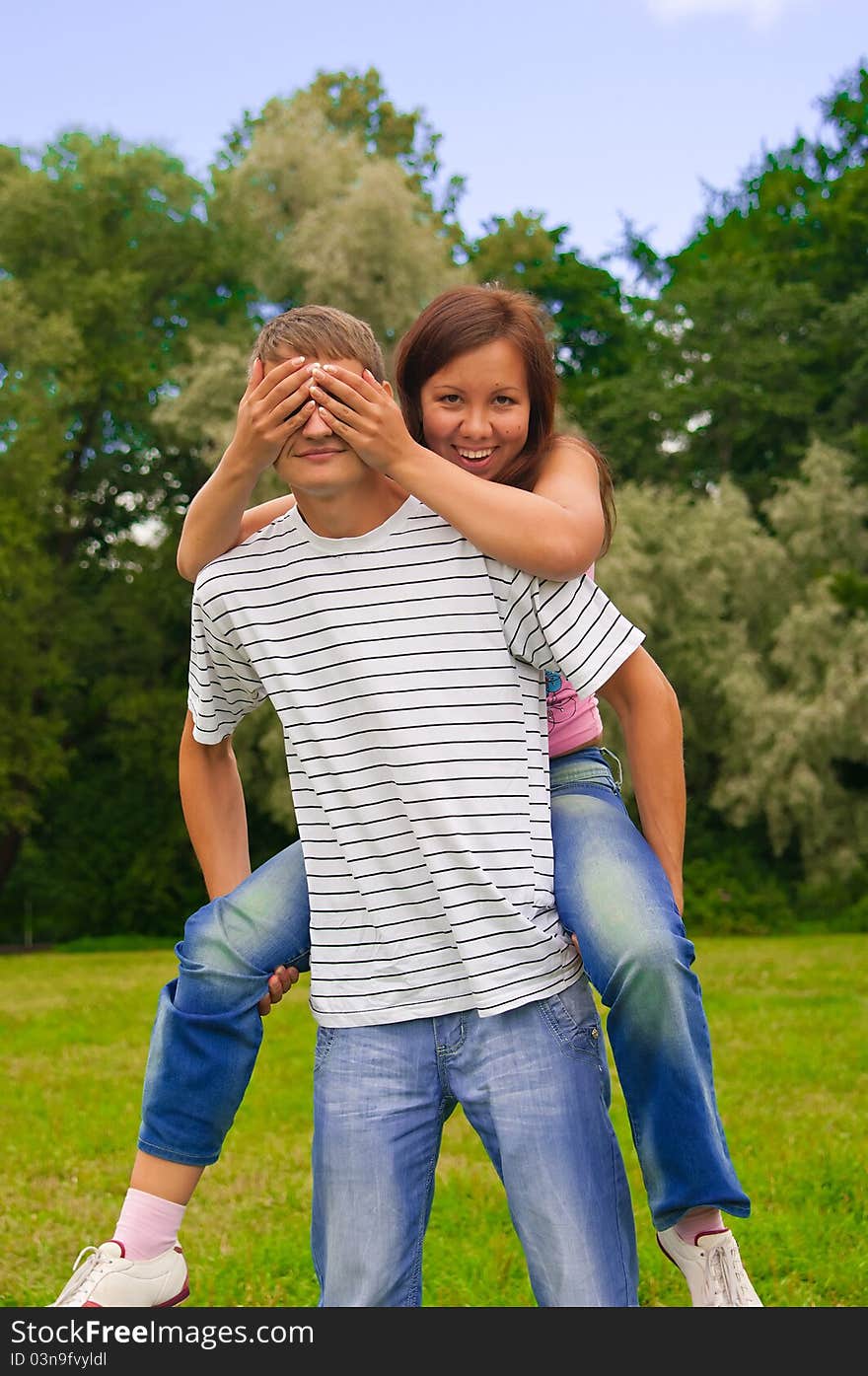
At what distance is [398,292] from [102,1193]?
19.0m

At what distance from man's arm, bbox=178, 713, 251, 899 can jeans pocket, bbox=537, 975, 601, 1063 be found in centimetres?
84

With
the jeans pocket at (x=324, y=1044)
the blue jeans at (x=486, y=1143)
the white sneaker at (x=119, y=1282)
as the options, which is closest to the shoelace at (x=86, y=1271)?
the white sneaker at (x=119, y=1282)

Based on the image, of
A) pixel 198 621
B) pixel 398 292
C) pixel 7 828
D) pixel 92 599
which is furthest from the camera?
pixel 92 599

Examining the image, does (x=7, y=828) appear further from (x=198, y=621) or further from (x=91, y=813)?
(x=198, y=621)

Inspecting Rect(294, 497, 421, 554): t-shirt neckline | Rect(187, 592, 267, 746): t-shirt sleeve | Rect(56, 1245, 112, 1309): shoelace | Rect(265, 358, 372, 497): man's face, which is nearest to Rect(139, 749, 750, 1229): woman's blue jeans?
Rect(56, 1245, 112, 1309): shoelace

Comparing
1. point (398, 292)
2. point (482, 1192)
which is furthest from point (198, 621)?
point (398, 292)

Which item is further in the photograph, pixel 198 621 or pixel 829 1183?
pixel 829 1183

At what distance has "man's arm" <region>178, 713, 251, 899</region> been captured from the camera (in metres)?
3.10

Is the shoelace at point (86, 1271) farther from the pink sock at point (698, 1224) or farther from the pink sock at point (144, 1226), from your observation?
the pink sock at point (698, 1224)

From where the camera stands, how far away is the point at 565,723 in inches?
115

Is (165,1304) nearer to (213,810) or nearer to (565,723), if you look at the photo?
(213,810)

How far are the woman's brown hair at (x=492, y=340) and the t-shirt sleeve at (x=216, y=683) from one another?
0.62 meters

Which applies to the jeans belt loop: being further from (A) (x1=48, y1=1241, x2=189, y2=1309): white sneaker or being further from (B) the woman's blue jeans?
(A) (x1=48, y1=1241, x2=189, y2=1309): white sneaker

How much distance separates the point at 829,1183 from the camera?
597 centimetres
